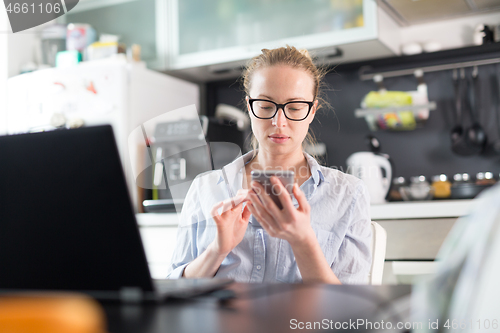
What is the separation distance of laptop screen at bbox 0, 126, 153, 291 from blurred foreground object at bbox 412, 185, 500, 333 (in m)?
0.29

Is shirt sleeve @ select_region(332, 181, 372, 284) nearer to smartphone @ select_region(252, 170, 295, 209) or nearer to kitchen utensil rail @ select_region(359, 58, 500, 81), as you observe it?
smartphone @ select_region(252, 170, 295, 209)

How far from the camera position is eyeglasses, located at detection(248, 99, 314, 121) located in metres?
1.02

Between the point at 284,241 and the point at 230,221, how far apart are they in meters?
0.17

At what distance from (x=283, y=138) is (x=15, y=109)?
1.86 metres

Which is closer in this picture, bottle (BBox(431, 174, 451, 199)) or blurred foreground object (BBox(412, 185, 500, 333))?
blurred foreground object (BBox(412, 185, 500, 333))

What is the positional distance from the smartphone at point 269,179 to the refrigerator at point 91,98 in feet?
4.59

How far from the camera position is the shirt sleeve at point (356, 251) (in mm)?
899

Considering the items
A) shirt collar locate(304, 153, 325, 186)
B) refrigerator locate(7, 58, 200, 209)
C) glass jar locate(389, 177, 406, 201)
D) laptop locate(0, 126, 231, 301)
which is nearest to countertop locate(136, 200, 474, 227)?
glass jar locate(389, 177, 406, 201)

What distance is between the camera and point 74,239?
17.9 inches

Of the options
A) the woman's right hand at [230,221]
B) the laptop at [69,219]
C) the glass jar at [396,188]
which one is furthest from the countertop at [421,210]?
the laptop at [69,219]

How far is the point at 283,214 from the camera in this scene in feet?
2.46

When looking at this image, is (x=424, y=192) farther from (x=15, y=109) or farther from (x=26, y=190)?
(x=15, y=109)

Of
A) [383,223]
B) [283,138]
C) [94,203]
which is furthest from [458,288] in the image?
[383,223]

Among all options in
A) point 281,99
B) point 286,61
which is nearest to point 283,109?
point 281,99
